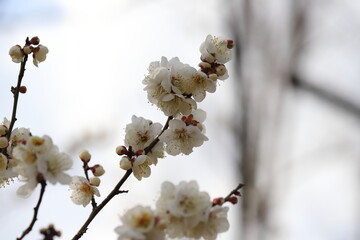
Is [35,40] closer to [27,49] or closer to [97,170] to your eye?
[27,49]

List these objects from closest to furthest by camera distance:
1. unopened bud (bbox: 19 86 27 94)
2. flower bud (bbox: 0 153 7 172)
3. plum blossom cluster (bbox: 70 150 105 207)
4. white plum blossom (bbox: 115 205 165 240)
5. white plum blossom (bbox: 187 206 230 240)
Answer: white plum blossom (bbox: 115 205 165 240)
white plum blossom (bbox: 187 206 230 240)
flower bud (bbox: 0 153 7 172)
plum blossom cluster (bbox: 70 150 105 207)
unopened bud (bbox: 19 86 27 94)

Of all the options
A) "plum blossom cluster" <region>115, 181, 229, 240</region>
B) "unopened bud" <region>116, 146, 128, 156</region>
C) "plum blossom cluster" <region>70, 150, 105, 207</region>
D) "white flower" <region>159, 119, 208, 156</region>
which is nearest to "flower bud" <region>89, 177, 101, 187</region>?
"plum blossom cluster" <region>70, 150, 105, 207</region>

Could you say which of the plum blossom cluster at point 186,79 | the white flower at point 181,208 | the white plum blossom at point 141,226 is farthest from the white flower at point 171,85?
the white plum blossom at point 141,226

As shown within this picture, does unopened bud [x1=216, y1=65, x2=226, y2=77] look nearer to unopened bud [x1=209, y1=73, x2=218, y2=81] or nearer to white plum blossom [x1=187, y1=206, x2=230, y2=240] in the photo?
unopened bud [x1=209, y1=73, x2=218, y2=81]

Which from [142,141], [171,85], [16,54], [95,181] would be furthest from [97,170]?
[16,54]

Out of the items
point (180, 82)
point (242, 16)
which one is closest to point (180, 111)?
point (180, 82)

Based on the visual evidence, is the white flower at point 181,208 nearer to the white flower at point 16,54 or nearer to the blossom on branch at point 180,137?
the blossom on branch at point 180,137
